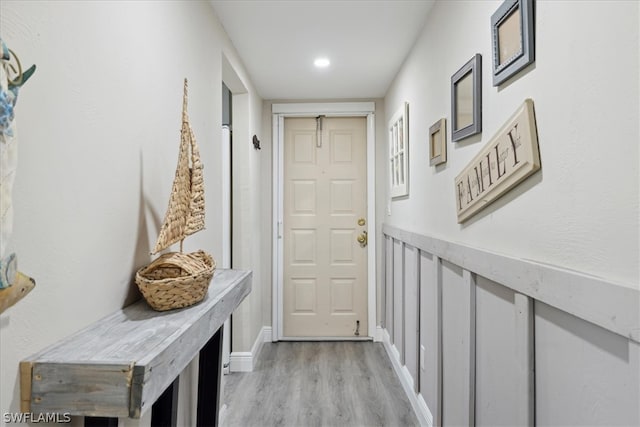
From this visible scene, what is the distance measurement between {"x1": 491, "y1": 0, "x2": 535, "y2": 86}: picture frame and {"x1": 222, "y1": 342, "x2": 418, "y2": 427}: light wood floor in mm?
1944

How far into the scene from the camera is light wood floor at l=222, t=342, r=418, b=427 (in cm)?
233

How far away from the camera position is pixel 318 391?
2.68 meters

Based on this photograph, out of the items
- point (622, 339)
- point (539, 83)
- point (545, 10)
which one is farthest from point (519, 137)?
point (622, 339)

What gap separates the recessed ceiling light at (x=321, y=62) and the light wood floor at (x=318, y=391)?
2.24 metres

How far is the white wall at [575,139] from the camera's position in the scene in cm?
75

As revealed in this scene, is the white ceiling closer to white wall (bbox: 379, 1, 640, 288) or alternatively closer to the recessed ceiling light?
the recessed ceiling light

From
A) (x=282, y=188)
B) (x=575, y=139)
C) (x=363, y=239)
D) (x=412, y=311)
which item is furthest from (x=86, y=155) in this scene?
(x=363, y=239)

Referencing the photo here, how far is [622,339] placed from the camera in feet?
2.50

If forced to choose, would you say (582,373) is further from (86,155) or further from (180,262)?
(86,155)

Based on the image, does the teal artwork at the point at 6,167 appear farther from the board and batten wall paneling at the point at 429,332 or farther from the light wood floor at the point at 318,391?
the light wood floor at the point at 318,391

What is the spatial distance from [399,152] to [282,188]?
1.26 metres

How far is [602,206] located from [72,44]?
1.17m

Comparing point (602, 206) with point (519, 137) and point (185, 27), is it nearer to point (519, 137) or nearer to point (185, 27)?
point (519, 137)

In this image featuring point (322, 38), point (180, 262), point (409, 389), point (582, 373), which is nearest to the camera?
point (582, 373)
